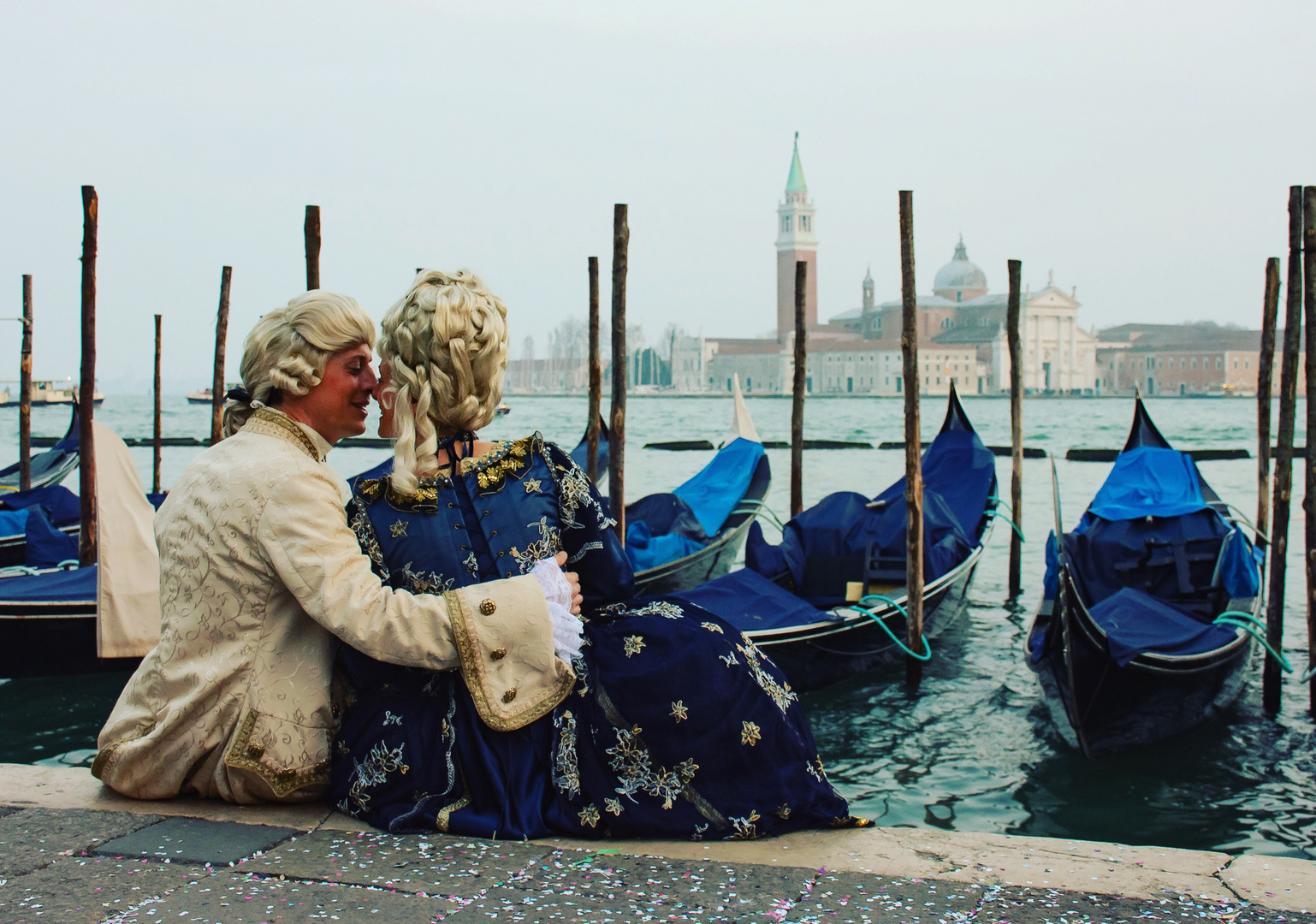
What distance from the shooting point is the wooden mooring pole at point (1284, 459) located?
137 inches

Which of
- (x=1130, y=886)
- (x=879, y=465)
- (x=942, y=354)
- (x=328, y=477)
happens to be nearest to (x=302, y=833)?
(x=328, y=477)

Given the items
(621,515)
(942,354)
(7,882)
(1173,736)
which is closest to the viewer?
(7,882)

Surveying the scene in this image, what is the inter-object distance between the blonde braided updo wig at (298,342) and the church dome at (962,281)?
69021 mm

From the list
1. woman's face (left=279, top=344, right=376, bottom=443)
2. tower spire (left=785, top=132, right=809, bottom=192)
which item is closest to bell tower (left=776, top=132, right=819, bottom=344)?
tower spire (left=785, top=132, right=809, bottom=192)

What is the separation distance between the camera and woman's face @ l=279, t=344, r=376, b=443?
1.37 meters

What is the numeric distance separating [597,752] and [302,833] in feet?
1.05

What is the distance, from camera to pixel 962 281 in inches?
2692

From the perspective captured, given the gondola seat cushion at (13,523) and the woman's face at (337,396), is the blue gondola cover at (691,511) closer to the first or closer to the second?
the gondola seat cushion at (13,523)

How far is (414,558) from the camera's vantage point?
4.38 feet

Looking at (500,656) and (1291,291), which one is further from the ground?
(1291,291)

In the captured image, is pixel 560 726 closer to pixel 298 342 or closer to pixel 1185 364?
pixel 298 342

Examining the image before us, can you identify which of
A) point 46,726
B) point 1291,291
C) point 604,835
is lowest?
point 46,726

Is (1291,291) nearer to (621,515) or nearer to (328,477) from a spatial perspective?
(621,515)

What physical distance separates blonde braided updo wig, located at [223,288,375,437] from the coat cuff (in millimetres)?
307
